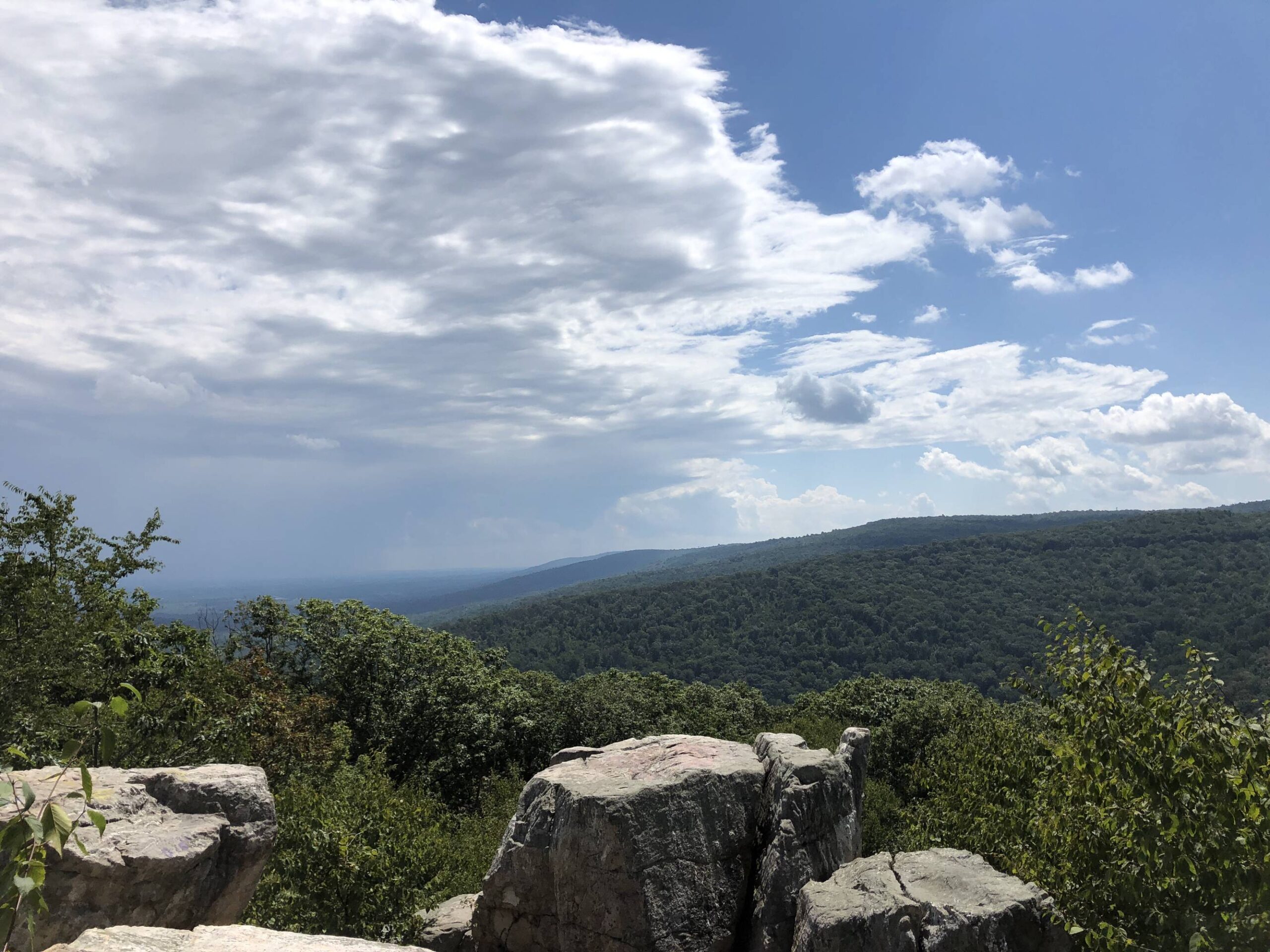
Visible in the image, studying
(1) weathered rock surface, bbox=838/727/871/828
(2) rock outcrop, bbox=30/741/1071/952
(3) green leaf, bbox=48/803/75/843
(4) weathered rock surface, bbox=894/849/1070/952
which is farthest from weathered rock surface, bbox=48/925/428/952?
(1) weathered rock surface, bbox=838/727/871/828

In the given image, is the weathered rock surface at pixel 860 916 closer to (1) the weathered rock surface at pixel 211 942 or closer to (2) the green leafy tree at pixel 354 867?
(1) the weathered rock surface at pixel 211 942

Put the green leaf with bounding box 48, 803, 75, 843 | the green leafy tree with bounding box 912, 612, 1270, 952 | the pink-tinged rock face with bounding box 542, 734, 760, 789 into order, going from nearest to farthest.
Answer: the green leaf with bounding box 48, 803, 75, 843 < the green leafy tree with bounding box 912, 612, 1270, 952 < the pink-tinged rock face with bounding box 542, 734, 760, 789

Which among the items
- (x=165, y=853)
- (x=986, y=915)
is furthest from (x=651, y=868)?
(x=165, y=853)

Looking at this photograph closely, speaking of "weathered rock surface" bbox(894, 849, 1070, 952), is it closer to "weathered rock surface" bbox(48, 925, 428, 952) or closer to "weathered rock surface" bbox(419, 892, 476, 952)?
"weathered rock surface" bbox(48, 925, 428, 952)

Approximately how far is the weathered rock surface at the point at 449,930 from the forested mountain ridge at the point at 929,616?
377ft

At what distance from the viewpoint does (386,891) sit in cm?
1912

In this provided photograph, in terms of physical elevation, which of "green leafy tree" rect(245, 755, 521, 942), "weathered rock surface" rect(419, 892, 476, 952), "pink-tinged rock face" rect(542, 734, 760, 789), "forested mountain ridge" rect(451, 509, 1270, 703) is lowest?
"forested mountain ridge" rect(451, 509, 1270, 703)

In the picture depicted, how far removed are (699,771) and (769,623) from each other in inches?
6101

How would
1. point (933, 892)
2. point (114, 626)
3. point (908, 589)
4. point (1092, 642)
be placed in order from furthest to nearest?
point (908, 589) < point (114, 626) < point (933, 892) < point (1092, 642)

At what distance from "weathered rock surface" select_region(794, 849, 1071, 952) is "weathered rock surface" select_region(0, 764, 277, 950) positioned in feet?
39.9

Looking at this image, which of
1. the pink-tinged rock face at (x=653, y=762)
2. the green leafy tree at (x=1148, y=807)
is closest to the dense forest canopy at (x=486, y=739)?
the green leafy tree at (x=1148, y=807)

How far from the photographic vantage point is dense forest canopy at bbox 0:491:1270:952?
10836mm

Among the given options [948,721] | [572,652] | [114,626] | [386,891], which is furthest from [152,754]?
[572,652]

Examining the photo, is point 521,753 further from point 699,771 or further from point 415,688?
point 699,771
